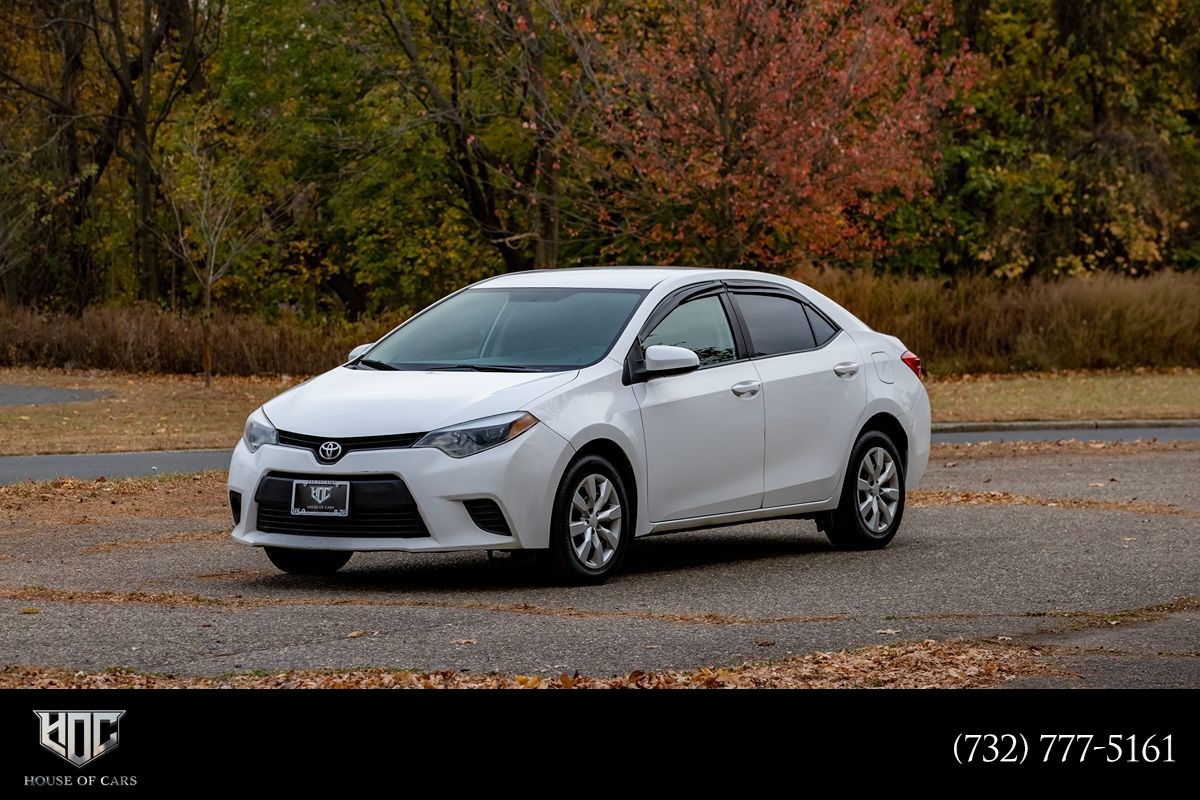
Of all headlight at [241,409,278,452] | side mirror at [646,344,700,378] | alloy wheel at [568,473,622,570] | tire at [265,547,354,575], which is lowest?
tire at [265,547,354,575]

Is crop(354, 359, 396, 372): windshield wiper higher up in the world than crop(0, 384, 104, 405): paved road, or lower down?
higher up

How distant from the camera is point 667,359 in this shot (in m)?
10.4

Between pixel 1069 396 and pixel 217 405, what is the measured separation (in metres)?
13.6

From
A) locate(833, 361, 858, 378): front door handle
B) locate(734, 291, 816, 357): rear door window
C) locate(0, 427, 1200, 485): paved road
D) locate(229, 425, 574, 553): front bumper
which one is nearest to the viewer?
locate(229, 425, 574, 553): front bumper

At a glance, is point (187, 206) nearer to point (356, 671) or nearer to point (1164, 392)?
point (1164, 392)

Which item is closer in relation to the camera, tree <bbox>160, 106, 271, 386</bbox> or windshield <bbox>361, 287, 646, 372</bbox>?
windshield <bbox>361, 287, 646, 372</bbox>

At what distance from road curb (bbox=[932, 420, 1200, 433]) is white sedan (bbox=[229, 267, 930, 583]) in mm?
13588

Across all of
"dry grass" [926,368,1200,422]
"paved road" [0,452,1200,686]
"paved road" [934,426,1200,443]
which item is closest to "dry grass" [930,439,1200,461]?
"paved road" [934,426,1200,443]

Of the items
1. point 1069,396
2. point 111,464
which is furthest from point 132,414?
point 1069,396

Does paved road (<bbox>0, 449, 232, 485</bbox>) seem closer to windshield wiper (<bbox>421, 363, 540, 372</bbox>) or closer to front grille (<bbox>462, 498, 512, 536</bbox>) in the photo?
windshield wiper (<bbox>421, 363, 540, 372</bbox>)

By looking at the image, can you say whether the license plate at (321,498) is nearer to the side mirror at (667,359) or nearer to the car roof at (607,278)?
the side mirror at (667,359)

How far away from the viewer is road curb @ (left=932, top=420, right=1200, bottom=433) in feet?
84.9

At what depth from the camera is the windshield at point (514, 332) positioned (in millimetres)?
10562
